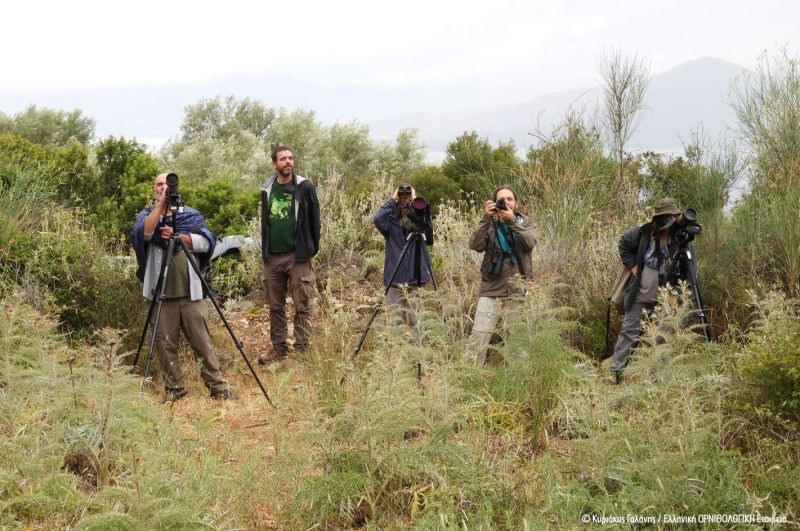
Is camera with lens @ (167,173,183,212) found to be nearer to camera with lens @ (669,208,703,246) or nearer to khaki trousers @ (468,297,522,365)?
khaki trousers @ (468,297,522,365)

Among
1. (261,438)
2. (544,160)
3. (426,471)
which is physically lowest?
(261,438)

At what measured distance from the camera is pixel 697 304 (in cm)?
644

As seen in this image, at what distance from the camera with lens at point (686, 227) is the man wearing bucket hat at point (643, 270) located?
0.52 ft

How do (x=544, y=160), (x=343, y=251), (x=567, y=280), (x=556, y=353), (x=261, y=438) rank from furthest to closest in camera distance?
(x=343, y=251), (x=544, y=160), (x=567, y=280), (x=261, y=438), (x=556, y=353)

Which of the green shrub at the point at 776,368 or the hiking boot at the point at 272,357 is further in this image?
the hiking boot at the point at 272,357

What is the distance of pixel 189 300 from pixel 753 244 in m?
5.03

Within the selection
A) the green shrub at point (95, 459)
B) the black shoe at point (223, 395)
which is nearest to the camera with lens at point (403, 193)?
the black shoe at point (223, 395)

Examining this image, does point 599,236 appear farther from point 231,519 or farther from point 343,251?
point 231,519

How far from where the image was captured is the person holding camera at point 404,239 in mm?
6914

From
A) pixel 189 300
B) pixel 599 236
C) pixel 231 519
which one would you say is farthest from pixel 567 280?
pixel 231 519

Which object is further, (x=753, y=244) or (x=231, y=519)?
(x=753, y=244)

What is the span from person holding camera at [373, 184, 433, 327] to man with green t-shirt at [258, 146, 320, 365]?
755mm

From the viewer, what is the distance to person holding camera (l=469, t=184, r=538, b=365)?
21.9ft

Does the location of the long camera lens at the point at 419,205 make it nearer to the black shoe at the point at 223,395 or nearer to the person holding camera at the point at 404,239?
the person holding camera at the point at 404,239
